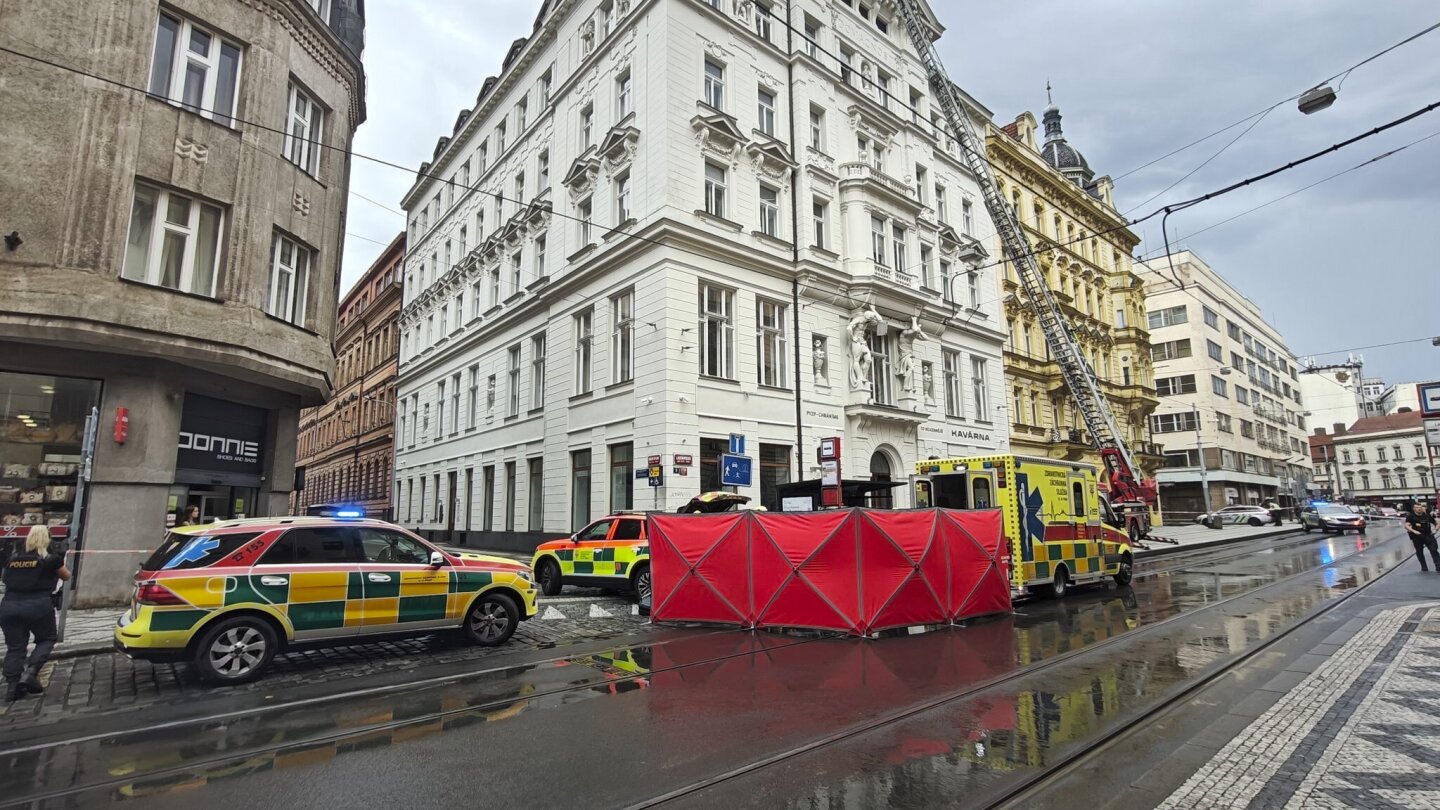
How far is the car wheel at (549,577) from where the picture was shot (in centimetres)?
1530

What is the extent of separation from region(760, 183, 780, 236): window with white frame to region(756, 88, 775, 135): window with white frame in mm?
1997

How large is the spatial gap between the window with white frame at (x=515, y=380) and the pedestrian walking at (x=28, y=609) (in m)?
20.0

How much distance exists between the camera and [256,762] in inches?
203

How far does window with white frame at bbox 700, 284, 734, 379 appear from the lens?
20.4m

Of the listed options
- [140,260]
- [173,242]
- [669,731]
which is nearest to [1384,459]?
[669,731]

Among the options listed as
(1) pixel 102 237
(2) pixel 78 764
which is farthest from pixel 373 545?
(1) pixel 102 237

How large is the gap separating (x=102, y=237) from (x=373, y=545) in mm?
8302

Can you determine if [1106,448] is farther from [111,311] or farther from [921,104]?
[111,311]

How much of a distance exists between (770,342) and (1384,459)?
107 m

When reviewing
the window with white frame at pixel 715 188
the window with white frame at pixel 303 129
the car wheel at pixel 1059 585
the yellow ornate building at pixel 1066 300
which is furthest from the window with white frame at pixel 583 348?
the yellow ornate building at pixel 1066 300

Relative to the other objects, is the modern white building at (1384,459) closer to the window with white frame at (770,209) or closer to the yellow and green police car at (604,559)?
the window with white frame at (770,209)

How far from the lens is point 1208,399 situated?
5416cm

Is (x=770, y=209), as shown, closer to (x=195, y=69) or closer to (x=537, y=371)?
(x=537, y=371)

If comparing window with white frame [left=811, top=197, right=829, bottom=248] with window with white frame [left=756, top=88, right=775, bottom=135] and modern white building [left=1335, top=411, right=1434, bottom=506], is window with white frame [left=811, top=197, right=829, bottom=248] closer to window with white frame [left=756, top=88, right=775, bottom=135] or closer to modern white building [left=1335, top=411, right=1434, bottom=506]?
window with white frame [left=756, top=88, right=775, bottom=135]
